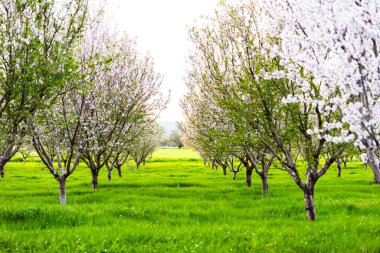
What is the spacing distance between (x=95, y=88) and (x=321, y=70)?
12260 millimetres

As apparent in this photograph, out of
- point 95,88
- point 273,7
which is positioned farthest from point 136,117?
point 273,7

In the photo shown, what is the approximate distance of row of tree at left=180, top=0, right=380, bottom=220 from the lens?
7.05m

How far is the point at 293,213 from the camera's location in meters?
16.9

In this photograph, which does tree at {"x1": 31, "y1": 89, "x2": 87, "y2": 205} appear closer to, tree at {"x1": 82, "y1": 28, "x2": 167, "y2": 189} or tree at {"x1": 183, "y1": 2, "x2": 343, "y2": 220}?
tree at {"x1": 82, "y1": 28, "x2": 167, "y2": 189}

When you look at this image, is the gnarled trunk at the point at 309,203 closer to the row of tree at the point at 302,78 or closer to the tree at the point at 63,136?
the row of tree at the point at 302,78

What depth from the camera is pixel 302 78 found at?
31.1 feet

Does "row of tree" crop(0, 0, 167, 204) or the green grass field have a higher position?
"row of tree" crop(0, 0, 167, 204)

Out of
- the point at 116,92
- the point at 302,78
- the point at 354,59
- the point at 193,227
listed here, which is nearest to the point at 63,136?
the point at 116,92

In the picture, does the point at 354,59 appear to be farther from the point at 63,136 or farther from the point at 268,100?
the point at 63,136

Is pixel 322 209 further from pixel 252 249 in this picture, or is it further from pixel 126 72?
pixel 126 72

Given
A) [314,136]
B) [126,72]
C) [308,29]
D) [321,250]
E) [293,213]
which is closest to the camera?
[308,29]

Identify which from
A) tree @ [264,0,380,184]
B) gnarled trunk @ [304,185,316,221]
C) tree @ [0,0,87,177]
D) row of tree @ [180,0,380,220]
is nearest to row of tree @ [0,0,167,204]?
tree @ [0,0,87,177]

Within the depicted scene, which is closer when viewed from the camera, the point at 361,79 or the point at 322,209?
the point at 361,79

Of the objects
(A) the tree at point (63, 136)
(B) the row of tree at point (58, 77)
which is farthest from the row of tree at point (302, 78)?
(A) the tree at point (63, 136)
